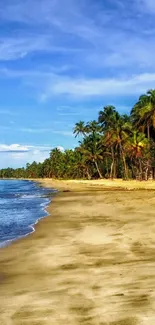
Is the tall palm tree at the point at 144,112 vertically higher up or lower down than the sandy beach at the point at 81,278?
higher up

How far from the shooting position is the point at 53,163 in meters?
181

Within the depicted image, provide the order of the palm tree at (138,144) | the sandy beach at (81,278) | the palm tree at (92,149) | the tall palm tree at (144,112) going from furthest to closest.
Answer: the palm tree at (92,149), the palm tree at (138,144), the tall palm tree at (144,112), the sandy beach at (81,278)

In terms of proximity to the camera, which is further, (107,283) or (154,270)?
(154,270)

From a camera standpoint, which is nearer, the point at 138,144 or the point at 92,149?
the point at 138,144

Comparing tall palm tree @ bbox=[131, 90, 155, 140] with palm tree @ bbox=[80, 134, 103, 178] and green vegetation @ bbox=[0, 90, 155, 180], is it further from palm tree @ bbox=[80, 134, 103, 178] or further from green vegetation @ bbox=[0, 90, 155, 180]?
palm tree @ bbox=[80, 134, 103, 178]

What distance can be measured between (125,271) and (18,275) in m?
2.86

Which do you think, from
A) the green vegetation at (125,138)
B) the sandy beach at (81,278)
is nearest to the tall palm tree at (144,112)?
the green vegetation at (125,138)

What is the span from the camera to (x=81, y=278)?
9.01m

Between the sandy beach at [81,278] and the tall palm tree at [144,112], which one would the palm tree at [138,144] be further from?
the sandy beach at [81,278]

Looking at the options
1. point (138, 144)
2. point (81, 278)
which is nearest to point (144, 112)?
point (138, 144)

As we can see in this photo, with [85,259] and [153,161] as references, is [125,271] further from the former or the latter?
[153,161]

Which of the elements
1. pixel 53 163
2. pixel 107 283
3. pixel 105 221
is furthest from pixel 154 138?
pixel 53 163

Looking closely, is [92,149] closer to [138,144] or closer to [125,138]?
[125,138]

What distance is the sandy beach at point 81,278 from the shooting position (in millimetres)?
6402
